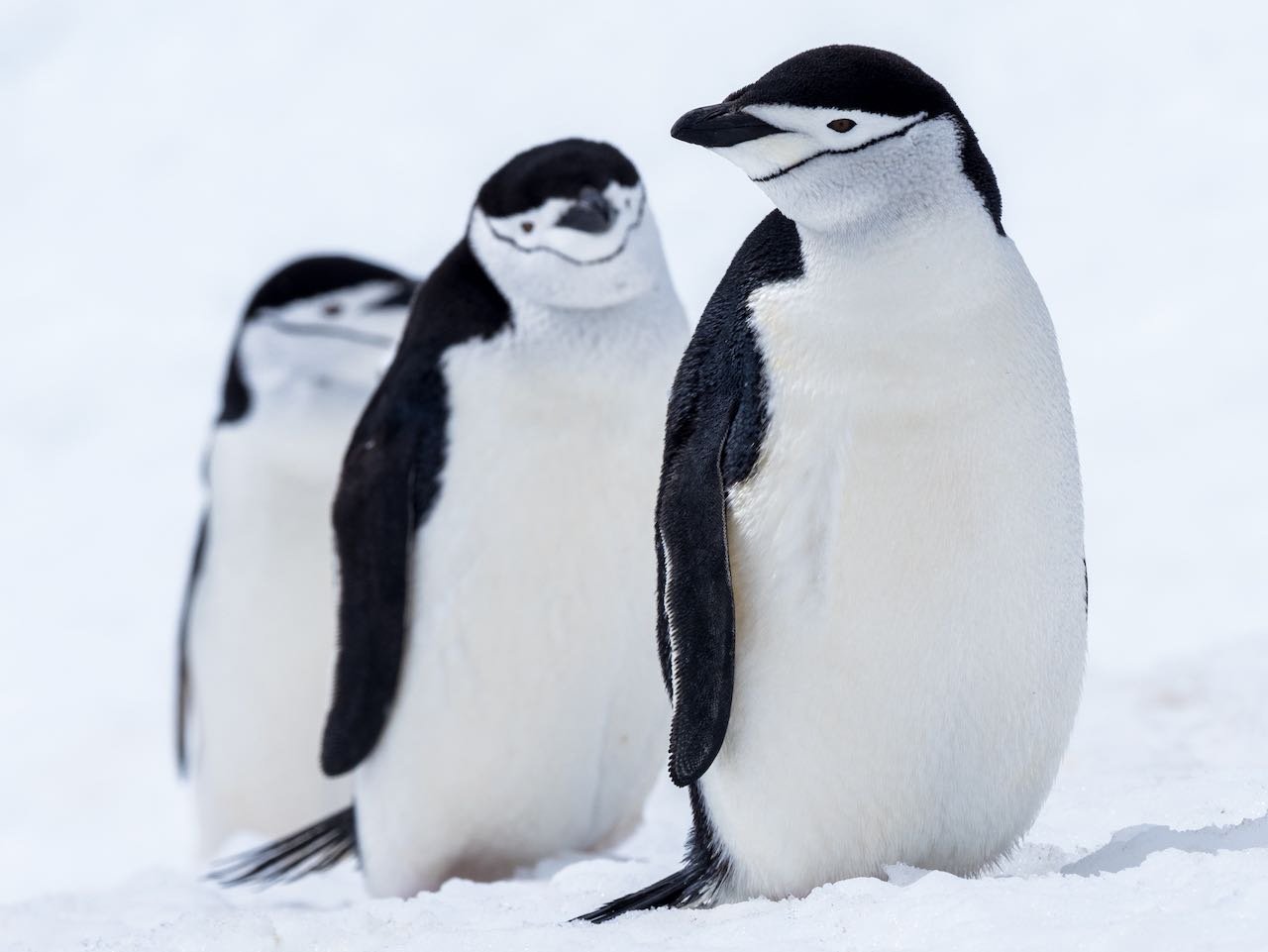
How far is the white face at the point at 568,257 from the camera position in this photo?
3346 mm

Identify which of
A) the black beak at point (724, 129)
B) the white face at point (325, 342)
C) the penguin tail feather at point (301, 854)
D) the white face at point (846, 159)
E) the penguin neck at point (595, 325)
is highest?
the black beak at point (724, 129)

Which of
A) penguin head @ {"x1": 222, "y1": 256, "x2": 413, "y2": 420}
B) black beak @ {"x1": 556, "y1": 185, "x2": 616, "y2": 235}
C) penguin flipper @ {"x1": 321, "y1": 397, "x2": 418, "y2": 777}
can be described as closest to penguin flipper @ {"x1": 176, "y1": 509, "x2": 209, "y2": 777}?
penguin head @ {"x1": 222, "y1": 256, "x2": 413, "y2": 420}

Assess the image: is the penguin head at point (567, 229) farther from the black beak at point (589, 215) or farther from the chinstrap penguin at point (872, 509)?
the chinstrap penguin at point (872, 509)

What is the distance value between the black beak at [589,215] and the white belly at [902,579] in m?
1.02

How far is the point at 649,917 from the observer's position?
7.83 ft

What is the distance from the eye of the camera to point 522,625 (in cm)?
341

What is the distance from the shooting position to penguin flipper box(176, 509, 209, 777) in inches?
203

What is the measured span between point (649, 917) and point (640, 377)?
1204 millimetres

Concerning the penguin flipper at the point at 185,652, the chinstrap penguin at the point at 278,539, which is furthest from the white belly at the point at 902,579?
the penguin flipper at the point at 185,652

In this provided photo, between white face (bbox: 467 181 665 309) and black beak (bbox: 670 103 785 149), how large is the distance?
1.10m

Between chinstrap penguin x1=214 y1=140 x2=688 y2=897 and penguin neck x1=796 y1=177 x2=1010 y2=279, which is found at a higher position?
penguin neck x1=796 y1=177 x2=1010 y2=279

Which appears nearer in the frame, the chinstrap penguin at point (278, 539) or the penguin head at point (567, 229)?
the penguin head at point (567, 229)

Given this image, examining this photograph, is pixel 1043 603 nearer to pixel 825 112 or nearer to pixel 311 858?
pixel 825 112

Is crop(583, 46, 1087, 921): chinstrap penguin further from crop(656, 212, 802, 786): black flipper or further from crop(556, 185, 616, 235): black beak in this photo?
crop(556, 185, 616, 235): black beak
